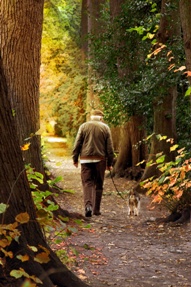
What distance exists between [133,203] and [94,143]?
61.4 inches

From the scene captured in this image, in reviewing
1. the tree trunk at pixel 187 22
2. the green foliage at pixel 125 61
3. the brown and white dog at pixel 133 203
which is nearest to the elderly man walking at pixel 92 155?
the brown and white dog at pixel 133 203

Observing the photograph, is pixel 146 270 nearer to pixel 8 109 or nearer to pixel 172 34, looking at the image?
pixel 8 109

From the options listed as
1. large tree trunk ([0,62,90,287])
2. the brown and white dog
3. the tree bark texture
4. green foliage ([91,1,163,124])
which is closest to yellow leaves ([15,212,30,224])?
large tree trunk ([0,62,90,287])

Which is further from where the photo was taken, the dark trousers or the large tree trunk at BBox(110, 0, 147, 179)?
the large tree trunk at BBox(110, 0, 147, 179)

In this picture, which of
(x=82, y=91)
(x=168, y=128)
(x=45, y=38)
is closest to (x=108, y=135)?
(x=168, y=128)

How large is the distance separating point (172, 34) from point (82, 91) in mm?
17681

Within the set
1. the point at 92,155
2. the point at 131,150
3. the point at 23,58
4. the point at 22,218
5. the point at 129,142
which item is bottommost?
the point at 131,150

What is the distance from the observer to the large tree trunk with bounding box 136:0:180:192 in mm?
14727

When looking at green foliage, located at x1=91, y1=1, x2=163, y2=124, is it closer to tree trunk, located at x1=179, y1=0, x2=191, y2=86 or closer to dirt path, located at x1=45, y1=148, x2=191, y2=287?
dirt path, located at x1=45, y1=148, x2=191, y2=287

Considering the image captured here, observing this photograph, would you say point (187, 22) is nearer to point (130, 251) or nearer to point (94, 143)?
point (130, 251)

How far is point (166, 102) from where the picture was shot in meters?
15.3

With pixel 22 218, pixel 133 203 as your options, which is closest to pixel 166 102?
pixel 133 203

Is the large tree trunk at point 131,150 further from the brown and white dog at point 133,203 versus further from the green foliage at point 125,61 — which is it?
the brown and white dog at point 133,203

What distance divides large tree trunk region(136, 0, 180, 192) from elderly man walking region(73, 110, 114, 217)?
10.3 ft
